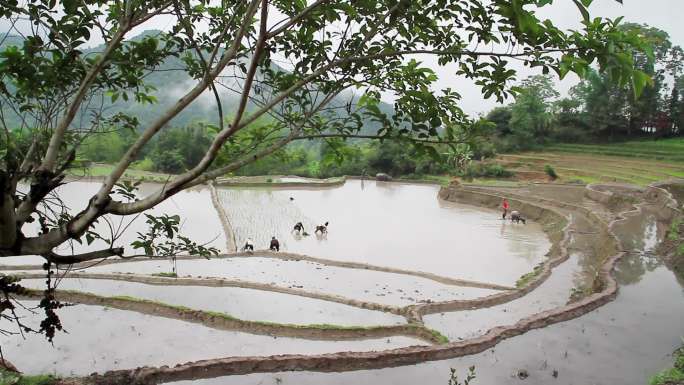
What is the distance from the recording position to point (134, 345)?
7.82 m

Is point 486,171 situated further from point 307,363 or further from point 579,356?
point 307,363

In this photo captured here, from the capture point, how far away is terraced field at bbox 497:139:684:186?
90.5 feet

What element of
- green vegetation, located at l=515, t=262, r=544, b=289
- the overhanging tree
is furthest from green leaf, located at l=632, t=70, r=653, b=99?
green vegetation, located at l=515, t=262, r=544, b=289

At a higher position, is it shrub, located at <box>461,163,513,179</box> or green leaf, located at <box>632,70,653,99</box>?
green leaf, located at <box>632,70,653,99</box>

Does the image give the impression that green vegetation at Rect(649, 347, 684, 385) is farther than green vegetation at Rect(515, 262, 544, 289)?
No

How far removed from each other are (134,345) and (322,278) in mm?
5024

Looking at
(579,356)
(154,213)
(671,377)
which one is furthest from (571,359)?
(154,213)

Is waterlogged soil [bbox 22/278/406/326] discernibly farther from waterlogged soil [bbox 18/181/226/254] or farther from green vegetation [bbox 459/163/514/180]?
green vegetation [bbox 459/163/514/180]

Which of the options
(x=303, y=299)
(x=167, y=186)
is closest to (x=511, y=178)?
(x=303, y=299)

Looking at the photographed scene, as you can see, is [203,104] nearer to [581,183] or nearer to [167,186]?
[581,183]

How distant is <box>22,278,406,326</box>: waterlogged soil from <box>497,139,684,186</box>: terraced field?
70.7 ft

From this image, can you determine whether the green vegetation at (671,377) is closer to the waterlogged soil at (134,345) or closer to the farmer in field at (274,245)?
the waterlogged soil at (134,345)

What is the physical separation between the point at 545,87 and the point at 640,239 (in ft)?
112

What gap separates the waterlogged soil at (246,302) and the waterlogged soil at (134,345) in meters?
0.79
